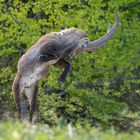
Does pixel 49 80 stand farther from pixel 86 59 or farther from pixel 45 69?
pixel 45 69

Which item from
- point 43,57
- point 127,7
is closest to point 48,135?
point 43,57

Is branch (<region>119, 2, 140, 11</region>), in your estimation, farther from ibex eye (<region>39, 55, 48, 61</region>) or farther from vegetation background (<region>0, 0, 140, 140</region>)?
ibex eye (<region>39, 55, 48, 61</region>)

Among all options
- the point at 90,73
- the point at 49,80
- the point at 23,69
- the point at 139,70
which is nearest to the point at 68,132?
the point at 23,69

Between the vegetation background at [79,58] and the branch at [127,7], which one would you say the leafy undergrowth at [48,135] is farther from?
the branch at [127,7]

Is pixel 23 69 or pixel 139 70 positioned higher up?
pixel 23 69

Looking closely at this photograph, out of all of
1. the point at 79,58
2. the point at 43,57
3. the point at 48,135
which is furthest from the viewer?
the point at 79,58

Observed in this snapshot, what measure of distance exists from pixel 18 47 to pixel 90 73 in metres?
2.39

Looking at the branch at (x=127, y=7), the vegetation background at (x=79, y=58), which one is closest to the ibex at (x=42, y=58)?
the vegetation background at (x=79, y=58)

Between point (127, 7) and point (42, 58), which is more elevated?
point (42, 58)

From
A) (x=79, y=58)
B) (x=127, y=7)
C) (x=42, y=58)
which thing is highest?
(x=42, y=58)

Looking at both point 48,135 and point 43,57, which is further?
point 43,57

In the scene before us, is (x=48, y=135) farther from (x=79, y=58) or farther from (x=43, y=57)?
(x=79, y=58)

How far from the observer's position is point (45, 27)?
1791cm

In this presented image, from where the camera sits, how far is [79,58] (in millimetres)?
18188
